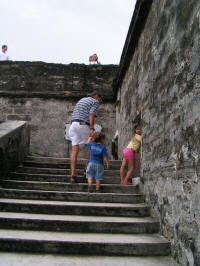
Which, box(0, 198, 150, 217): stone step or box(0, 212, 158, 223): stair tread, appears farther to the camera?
box(0, 198, 150, 217): stone step

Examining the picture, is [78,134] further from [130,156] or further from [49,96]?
[49,96]

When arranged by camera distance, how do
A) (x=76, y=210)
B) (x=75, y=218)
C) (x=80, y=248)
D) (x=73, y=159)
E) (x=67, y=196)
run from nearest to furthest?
(x=80, y=248), (x=75, y=218), (x=76, y=210), (x=67, y=196), (x=73, y=159)

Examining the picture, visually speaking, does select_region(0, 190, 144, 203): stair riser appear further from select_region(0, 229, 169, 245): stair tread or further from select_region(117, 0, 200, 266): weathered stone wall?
select_region(0, 229, 169, 245): stair tread

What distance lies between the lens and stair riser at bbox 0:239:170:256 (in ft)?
9.05

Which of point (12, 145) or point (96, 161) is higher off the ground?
point (12, 145)

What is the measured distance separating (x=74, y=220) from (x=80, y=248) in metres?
0.49

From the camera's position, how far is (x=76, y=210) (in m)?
3.58

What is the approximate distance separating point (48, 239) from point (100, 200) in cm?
139

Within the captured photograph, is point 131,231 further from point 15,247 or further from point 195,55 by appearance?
point 195,55

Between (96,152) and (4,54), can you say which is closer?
(96,152)

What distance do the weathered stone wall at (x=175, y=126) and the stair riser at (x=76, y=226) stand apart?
0.30 meters

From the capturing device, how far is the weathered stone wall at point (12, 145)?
4.79m

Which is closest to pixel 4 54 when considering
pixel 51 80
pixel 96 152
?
pixel 51 80

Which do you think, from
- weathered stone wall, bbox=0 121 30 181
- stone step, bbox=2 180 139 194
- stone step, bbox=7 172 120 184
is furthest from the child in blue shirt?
weathered stone wall, bbox=0 121 30 181
